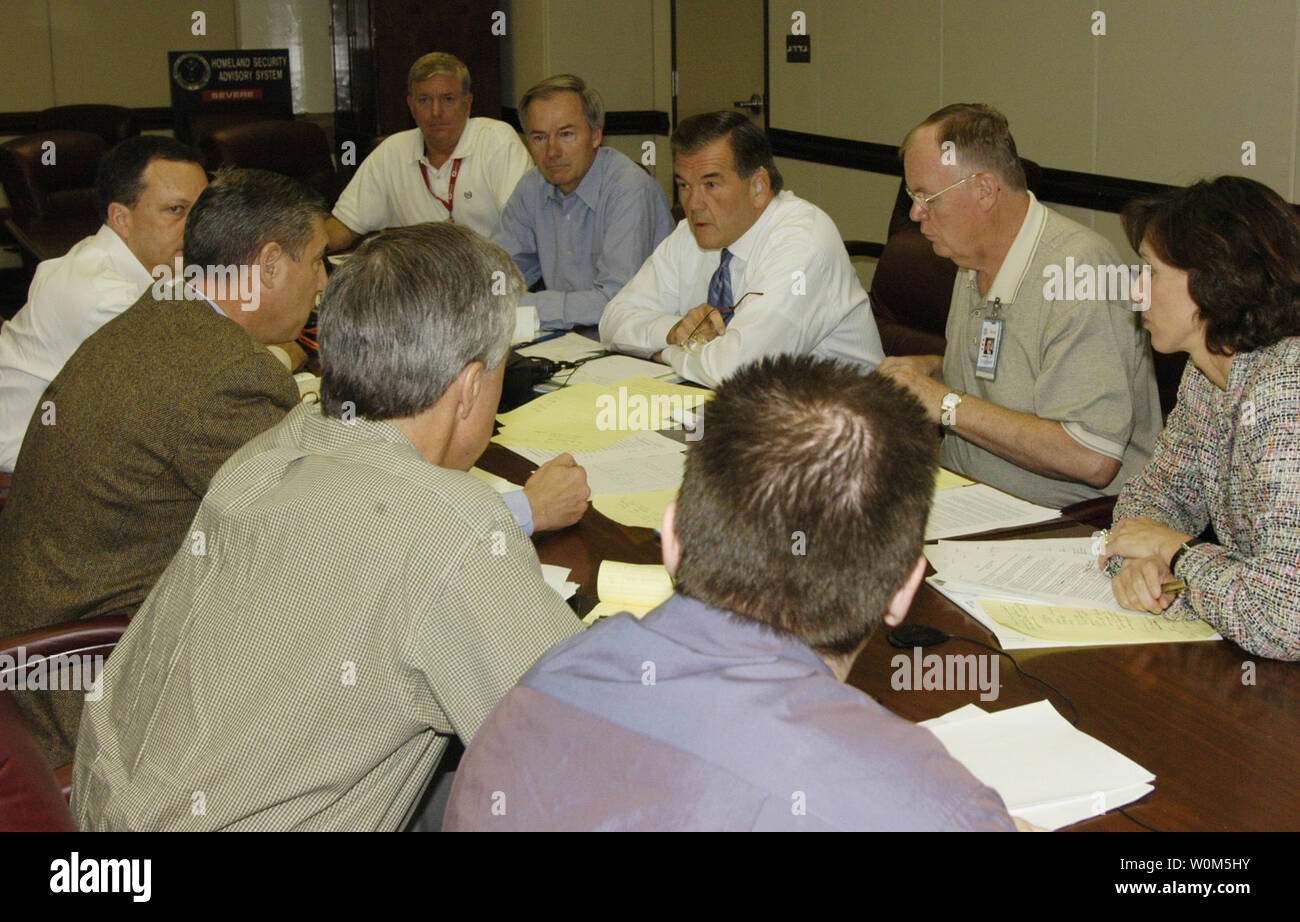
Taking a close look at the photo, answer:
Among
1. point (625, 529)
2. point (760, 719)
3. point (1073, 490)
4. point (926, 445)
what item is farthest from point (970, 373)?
point (760, 719)

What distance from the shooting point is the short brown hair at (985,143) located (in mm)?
2725

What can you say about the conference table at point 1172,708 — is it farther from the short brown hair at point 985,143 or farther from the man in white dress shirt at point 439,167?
the man in white dress shirt at point 439,167

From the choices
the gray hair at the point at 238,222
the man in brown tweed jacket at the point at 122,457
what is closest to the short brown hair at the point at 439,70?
the gray hair at the point at 238,222

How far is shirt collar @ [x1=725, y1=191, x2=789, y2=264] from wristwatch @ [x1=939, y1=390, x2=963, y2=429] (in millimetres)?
853

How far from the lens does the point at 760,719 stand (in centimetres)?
96

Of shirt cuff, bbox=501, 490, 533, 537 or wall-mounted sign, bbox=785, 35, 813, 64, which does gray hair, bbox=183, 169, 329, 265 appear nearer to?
shirt cuff, bbox=501, 490, 533, 537

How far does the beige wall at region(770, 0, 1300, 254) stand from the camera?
12.0ft

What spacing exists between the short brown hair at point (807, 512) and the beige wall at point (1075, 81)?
10.1ft

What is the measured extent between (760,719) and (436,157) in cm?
440

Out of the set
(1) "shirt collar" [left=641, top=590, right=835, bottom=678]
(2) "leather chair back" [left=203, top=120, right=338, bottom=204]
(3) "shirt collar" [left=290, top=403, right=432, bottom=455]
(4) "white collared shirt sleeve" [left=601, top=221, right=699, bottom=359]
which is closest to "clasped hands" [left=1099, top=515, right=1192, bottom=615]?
(1) "shirt collar" [left=641, top=590, right=835, bottom=678]

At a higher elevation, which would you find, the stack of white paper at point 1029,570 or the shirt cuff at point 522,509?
the shirt cuff at point 522,509

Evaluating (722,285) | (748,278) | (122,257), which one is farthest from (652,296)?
(122,257)

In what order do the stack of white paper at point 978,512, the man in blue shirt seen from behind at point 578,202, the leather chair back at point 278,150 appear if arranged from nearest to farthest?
the stack of white paper at point 978,512, the man in blue shirt seen from behind at point 578,202, the leather chair back at point 278,150
